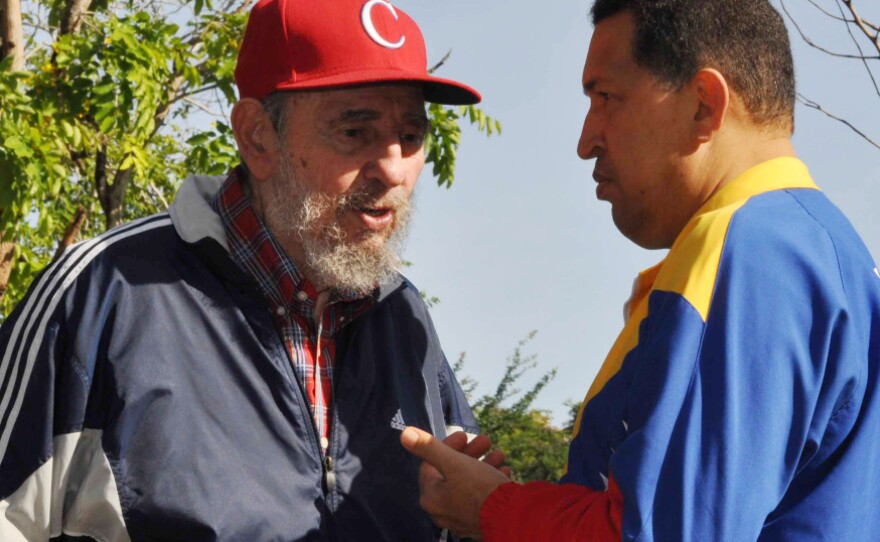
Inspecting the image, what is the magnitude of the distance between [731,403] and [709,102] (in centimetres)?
66

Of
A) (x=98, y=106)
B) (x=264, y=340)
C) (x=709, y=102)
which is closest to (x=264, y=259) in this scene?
(x=264, y=340)

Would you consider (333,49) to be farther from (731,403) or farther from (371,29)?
(731,403)

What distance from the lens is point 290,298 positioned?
313 centimetres

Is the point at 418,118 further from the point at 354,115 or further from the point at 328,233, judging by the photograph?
the point at 328,233

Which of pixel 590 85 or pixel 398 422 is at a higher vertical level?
pixel 590 85

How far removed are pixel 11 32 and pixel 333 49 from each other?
546cm

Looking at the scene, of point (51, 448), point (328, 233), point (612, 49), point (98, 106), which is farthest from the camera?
point (98, 106)

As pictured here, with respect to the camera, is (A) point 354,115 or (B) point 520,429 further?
(B) point 520,429

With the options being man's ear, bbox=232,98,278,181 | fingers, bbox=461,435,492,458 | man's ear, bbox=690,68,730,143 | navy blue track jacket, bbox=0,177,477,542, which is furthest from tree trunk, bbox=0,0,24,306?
man's ear, bbox=690,68,730,143

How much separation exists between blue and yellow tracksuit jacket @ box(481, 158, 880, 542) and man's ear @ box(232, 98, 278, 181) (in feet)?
4.60

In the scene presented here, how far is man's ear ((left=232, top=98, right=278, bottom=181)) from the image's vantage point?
3.32 meters

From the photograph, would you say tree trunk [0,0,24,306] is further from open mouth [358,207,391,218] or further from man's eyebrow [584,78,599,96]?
man's eyebrow [584,78,599,96]

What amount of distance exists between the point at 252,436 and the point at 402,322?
0.67 meters

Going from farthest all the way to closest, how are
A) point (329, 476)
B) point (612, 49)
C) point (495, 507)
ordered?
point (329, 476) < point (612, 49) < point (495, 507)
